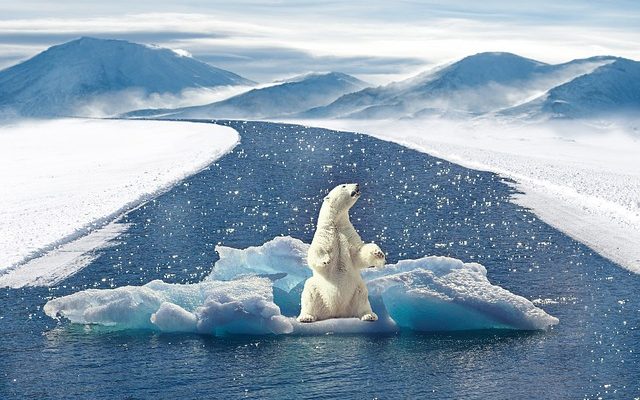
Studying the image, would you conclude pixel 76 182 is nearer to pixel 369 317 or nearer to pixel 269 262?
pixel 269 262

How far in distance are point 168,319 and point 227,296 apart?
963 millimetres

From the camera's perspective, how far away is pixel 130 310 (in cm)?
1608

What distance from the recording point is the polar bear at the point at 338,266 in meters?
15.5

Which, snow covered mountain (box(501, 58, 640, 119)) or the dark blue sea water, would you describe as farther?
snow covered mountain (box(501, 58, 640, 119))

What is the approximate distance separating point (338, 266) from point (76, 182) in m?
27.7

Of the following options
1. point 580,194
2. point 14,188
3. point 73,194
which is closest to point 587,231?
point 580,194

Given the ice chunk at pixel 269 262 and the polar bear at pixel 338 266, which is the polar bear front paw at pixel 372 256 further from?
the ice chunk at pixel 269 262

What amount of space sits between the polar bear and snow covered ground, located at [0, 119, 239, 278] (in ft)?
24.9

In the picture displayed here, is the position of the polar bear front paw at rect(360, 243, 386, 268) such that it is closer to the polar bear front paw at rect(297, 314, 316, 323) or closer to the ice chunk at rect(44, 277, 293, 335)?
the polar bear front paw at rect(297, 314, 316, 323)

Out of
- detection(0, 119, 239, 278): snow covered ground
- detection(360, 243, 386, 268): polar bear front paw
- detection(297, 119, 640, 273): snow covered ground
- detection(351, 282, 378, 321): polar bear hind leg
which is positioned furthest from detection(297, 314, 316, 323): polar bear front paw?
detection(297, 119, 640, 273): snow covered ground

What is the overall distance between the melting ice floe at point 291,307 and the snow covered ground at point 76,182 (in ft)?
16.6

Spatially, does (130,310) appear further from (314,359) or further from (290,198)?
(290,198)

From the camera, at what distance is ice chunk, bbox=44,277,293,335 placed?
51.2ft

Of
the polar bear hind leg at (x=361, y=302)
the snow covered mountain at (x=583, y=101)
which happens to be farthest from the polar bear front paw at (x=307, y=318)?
the snow covered mountain at (x=583, y=101)
